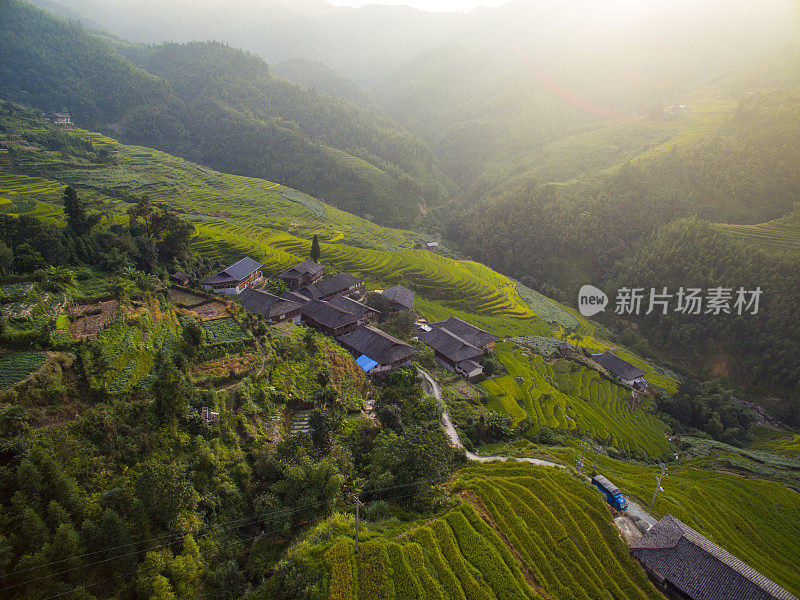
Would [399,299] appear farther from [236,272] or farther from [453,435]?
[453,435]

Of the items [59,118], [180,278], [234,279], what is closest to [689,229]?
[234,279]

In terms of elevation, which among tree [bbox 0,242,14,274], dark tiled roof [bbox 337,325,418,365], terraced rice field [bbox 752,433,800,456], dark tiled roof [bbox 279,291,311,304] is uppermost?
tree [bbox 0,242,14,274]

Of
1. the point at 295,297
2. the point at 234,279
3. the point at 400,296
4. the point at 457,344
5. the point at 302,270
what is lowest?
the point at 457,344

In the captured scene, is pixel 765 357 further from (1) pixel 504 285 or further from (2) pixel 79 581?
(2) pixel 79 581

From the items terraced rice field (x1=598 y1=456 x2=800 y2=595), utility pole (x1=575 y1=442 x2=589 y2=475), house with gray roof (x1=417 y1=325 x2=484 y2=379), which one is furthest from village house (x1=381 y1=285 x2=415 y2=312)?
terraced rice field (x1=598 y1=456 x2=800 y2=595)

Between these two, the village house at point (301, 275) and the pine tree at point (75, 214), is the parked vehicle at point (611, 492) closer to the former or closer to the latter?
the village house at point (301, 275)

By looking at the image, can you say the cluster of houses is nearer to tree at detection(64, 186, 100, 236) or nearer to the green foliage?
tree at detection(64, 186, 100, 236)
